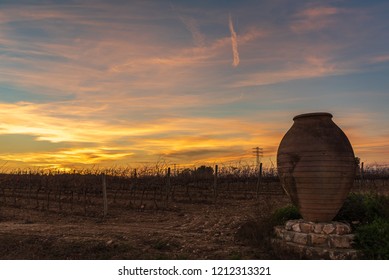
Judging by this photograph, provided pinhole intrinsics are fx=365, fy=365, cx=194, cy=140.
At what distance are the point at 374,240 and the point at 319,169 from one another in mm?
1581

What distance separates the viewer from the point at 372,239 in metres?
6.68

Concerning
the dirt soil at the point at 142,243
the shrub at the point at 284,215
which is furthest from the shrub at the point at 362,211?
the dirt soil at the point at 142,243

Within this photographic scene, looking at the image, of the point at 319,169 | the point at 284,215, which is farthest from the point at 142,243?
the point at 319,169

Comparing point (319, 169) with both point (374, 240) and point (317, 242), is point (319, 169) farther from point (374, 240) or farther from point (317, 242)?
point (374, 240)

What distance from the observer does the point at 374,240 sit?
6641mm

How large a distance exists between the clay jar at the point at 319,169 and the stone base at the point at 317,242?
29 cm

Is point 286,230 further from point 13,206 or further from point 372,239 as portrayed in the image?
point 13,206

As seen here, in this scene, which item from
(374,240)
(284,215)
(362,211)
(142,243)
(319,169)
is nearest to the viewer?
(374,240)

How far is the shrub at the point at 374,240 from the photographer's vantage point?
6.46m

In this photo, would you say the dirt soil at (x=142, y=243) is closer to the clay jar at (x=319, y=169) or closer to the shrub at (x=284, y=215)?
the shrub at (x=284, y=215)

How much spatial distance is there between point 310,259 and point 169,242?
116 inches

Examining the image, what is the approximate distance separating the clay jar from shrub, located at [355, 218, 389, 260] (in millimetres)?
655

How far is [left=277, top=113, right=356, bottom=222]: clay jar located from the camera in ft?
23.3
